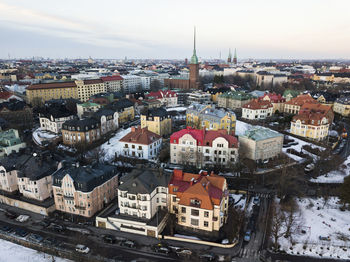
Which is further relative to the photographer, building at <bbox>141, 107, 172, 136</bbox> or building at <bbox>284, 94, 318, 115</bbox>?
building at <bbox>284, 94, 318, 115</bbox>

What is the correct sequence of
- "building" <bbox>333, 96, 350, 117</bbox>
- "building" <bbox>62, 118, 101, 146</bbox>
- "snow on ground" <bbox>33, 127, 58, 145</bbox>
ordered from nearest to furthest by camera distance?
"building" <bbox>62, 118, 101, 146</bbox> < "snow on ground" <bbox>33, 127, 58, 145</bbox> < "building" <bbox>333, 96, 350, 117</bbox>

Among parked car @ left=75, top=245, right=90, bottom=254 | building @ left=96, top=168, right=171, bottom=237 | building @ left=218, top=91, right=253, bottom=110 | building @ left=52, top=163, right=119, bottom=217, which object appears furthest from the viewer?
building @ left=218, top=91, right=253, bottom=110

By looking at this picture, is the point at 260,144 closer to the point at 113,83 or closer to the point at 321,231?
the point at 321,231

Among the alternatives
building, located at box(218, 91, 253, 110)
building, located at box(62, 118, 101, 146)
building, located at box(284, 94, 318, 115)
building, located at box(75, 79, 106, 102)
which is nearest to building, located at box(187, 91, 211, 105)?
building, located at box(218, 91, 253, 110)

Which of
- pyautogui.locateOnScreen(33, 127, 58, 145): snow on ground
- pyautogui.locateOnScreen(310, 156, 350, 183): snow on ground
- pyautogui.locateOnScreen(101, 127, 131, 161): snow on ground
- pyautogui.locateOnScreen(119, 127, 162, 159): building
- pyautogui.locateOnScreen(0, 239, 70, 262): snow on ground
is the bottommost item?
pyautogui.locateOnScreen(0, 239, 70, 262): snow on ground

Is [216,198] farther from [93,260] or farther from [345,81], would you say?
[345,81]

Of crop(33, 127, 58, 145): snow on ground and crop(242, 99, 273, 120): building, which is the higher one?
crop(242, 99, 273, 120): building

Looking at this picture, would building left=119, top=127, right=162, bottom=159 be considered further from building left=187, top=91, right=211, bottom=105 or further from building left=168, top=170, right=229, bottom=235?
building left=187, top=91, right=211, bottom=105
